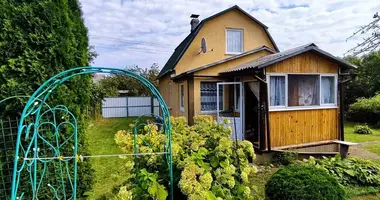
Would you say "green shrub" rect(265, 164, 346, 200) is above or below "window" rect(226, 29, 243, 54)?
below

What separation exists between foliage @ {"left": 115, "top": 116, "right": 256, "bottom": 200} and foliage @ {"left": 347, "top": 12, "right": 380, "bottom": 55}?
9077 millimetres

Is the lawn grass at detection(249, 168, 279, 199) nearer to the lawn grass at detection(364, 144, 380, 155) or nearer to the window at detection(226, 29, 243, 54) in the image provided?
the lawn grass at detection(364, 144, 380, 155)

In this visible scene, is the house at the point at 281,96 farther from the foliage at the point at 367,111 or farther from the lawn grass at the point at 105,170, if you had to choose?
the foliage at the point at 367,111

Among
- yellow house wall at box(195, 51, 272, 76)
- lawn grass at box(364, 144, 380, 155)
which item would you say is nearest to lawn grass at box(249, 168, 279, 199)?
lawn grass at box(364, 144, 380, 155)

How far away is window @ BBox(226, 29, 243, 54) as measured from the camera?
41.4 feet

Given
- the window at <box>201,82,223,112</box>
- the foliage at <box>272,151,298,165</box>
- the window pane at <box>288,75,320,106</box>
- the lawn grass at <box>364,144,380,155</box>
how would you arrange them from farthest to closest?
the window at <box>201,82,223,112</box> → the lawn grass at <box>364,144,380,155</box> → the window pane at <box>288,75,320,106</box> → the foliage at <box>272,151,298,165</box>

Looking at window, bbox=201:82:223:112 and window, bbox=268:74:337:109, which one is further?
window, bbox=201:82:223:112

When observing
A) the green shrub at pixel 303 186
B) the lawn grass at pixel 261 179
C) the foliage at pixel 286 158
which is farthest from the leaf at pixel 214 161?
the foliage at pixel 286 158

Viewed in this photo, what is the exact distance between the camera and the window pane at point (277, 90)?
7.21 meters

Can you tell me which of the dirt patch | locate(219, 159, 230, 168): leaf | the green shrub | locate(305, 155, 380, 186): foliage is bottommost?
the dirt patch

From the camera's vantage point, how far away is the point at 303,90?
7.59 meters

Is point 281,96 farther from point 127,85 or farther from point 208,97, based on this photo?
point 127,85

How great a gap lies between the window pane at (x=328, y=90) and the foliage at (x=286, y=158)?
232 centimetres

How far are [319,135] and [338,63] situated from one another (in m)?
2.32
